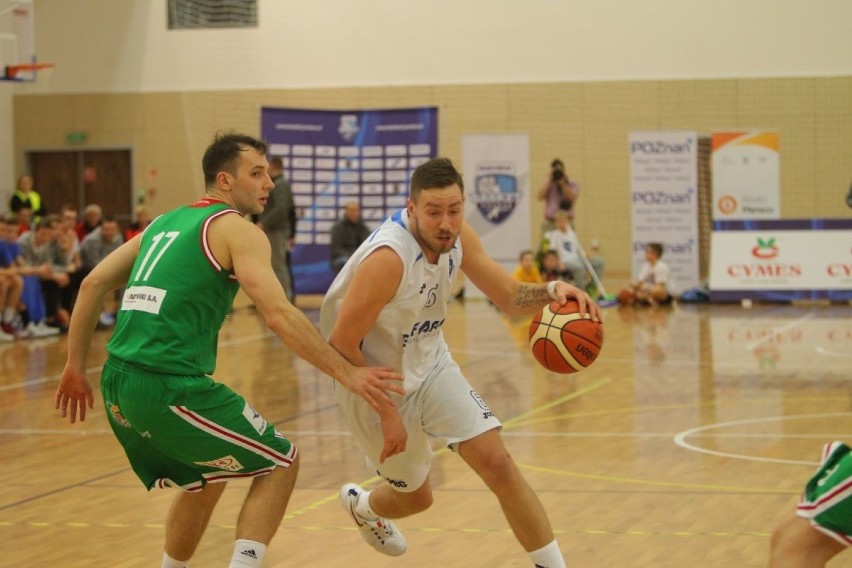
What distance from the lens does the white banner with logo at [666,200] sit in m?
21.1

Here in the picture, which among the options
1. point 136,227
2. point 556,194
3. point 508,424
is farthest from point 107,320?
point 508,424

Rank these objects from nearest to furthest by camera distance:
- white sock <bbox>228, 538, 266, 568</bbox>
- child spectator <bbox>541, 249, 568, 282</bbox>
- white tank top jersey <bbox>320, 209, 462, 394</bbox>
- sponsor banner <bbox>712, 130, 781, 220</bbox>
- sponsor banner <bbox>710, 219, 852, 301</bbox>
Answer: white sock <bbox>228, 538, 266, 568</bbox>, white tank top jersey <bbox>320, 209, 462, 394</bbox>, child spectator <bbox>541, 249, 568, 282</bbox>, sponsor banner <bbox>710, 219, 852, 301</bbox>, sponsor banner <bbox>712, 130, 781, 220</bbox>

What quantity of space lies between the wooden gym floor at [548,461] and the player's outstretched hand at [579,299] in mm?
1193

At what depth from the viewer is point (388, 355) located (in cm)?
505

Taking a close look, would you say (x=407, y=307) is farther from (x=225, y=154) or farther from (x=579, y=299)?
(x=225, y=154)

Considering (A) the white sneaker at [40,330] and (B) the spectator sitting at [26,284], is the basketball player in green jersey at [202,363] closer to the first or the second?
(B) the spectator sitting at [26,284]

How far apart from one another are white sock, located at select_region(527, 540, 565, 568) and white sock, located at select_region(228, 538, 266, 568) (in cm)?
108

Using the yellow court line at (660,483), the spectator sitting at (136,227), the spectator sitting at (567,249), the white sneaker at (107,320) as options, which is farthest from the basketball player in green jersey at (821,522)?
the spectator sitting at (567,249)

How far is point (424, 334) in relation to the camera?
16.8ft

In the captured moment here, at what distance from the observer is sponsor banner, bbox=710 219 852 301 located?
19.6 m

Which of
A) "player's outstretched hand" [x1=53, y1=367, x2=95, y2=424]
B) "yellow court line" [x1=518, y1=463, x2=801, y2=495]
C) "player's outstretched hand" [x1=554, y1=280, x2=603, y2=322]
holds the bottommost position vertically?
"yellow court line" [x1=518, y1=463, x2=801, y2=495]

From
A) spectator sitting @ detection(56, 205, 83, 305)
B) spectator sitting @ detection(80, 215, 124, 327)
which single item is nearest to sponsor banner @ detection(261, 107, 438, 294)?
spectator sitting @ detection(80, 215, 124, 327)

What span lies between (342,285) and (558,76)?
18982 millimetres

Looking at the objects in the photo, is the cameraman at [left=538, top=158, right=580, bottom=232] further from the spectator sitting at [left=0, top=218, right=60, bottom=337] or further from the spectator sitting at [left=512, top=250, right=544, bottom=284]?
the spectator sitting at [left=0, top=218, right=60, bottom=337]
